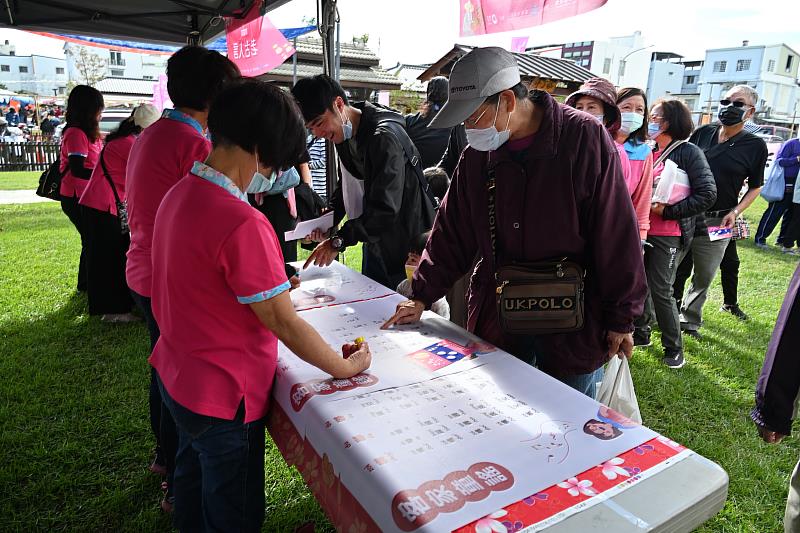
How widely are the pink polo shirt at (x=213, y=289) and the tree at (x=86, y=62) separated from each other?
35.4m

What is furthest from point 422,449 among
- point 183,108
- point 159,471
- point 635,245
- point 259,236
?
point 159,471

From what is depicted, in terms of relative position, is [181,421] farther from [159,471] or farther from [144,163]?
[159,471]

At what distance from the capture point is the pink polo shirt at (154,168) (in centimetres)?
168

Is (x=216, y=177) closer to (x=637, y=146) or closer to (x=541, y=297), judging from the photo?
(x=541, y=297)

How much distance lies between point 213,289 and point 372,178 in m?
1.22

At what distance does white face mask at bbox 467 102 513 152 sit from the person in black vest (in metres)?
2.98

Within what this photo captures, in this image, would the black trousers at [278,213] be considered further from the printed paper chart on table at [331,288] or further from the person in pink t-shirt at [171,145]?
the person in pink t-shirt at [171,145]

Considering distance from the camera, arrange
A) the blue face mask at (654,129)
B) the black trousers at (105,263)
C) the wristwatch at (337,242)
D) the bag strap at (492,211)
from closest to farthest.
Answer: the bag strap at (492,211), the wristwatch at (337,242), the blue face mask at (654,129), the black trousers at (105,263)

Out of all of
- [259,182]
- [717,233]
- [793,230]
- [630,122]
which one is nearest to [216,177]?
[259,182]

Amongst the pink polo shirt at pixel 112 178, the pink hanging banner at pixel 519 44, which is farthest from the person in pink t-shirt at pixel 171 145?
the pink hanging banner at pixel 519 44

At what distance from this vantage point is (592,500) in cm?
88

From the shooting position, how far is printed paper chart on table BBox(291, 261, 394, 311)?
1.96m

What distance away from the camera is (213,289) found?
1.14m

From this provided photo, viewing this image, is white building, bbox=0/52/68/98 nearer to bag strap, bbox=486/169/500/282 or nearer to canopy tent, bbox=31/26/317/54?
canopy tent, bbox=31/26/317/54
